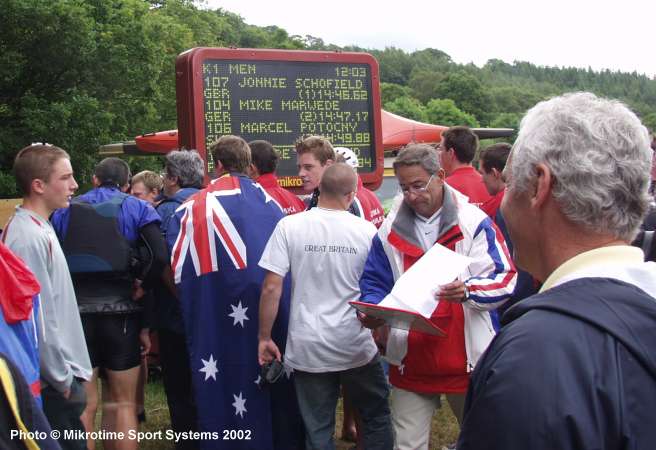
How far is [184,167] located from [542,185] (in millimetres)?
4370

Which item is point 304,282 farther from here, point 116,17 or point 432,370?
point 116,17

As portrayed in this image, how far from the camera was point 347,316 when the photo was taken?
4477 millimetres

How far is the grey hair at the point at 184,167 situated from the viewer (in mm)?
5684

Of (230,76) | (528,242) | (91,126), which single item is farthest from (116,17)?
(528,242)

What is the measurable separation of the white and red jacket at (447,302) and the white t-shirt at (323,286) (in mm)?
312

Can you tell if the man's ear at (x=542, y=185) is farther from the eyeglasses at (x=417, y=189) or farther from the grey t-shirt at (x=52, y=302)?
the grey t-shirt at (x=52, y=302)

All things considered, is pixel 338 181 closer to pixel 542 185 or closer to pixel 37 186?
pixel 37 186

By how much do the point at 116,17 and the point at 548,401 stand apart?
97.6ft

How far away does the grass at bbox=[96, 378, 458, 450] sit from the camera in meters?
5.73

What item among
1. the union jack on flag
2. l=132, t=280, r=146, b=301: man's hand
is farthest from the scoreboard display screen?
l=132, t=280, r=146, b=301: man's hand

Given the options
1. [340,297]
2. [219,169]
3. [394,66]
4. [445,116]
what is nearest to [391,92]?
[445,116]

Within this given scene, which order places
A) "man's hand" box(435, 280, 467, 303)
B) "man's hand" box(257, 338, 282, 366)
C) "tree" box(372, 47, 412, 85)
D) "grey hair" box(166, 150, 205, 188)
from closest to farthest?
"man's hand" box(435, 280, 467, 303) → "man's hand" box(257, 338, 282, 366) → "grey hair" box(166, 150, 205, 188) → "tree" box(372, 47, 412, 85)

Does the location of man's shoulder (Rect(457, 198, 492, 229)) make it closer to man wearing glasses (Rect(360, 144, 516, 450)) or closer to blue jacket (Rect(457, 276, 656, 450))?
man wearing glasses (Rect(360, 144, 516, 450))

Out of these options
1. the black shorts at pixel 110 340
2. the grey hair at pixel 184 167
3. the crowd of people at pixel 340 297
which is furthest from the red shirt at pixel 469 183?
the black shorts at pixel 110 340
